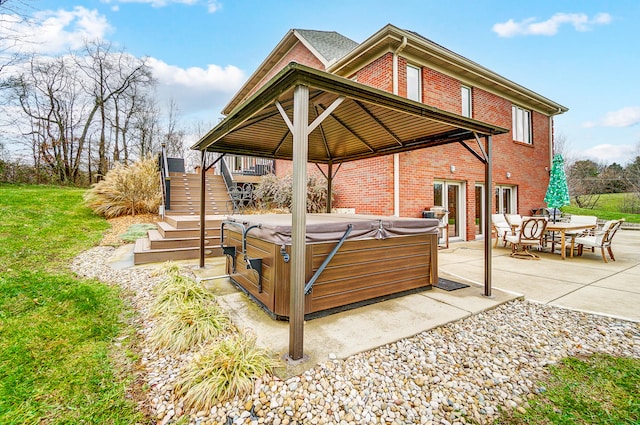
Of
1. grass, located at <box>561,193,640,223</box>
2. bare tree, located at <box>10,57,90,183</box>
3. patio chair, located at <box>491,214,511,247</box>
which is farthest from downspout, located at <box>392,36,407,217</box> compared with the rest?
bare tree, located at <box>10,57,90,183</box>

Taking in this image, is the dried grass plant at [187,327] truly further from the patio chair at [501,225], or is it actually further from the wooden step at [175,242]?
the patio chair at [501,225]

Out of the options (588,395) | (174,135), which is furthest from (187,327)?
(174,135)

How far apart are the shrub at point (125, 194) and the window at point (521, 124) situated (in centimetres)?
1347

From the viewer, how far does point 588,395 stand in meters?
1.90

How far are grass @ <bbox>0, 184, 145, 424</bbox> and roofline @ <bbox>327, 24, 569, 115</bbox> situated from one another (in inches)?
290

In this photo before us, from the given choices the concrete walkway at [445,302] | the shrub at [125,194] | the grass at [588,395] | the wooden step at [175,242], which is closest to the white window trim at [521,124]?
the concrete walkway at [445,302]

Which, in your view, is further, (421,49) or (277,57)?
(277,57)

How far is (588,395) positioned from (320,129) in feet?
14.9

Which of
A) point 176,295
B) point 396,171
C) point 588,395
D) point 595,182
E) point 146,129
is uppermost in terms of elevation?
point 146,129

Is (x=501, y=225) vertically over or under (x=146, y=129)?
under

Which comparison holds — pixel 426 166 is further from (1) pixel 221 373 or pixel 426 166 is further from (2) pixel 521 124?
(1) pixel 221 373

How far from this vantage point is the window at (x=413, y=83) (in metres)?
7.54

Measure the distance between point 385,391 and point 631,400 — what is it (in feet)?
5.36

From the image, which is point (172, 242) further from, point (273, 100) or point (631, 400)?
point (631, 400)
